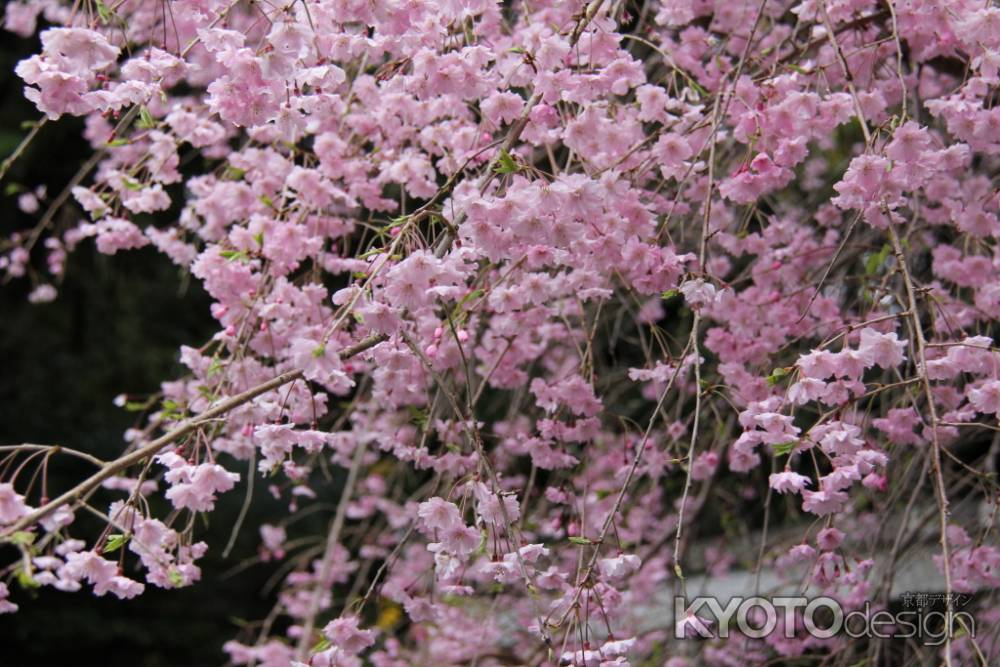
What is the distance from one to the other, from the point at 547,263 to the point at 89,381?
5079 mm

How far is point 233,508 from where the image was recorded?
708cm

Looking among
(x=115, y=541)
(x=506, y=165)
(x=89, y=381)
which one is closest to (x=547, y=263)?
(x=506, y=165)

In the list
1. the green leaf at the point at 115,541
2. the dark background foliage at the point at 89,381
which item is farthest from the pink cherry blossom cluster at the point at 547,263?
the dark background foliage at the point at 89,381

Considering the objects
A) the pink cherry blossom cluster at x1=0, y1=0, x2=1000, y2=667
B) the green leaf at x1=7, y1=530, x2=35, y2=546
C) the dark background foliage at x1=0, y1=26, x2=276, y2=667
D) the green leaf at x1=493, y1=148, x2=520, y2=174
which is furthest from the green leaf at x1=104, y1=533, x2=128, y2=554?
the dark background foliage at x1=0, y1=26, x2=276, y2=667

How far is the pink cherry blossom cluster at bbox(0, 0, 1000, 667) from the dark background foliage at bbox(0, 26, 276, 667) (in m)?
2.82

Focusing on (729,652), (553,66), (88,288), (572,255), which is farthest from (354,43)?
A: (88,288)

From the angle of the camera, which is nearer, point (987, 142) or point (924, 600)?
point (987, 142)

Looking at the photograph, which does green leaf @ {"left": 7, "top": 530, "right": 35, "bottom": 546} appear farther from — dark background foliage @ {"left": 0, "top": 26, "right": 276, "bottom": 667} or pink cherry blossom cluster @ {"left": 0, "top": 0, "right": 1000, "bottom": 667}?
dark background foliage @ {"left": 0, "top": 26, "right": 276, "bottom": 667}

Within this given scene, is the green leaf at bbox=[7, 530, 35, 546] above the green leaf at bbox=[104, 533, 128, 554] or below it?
above

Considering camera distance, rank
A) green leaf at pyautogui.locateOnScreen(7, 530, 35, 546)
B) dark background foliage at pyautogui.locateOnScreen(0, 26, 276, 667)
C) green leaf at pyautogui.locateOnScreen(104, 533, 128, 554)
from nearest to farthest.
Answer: green leaf at pyautogui.locateOnScreen(7, 530, 35, 546) < green leaf at pyautogui.locateOnScreen(104, 533, 128, 554) < dark background foliage at pyautogui.locateOnScreen(0, 26, 276, 667)

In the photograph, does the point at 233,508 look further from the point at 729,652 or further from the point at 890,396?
the point at 890,396

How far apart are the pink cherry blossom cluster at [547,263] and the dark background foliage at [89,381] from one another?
2823mm

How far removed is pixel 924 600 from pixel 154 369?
5140 mm

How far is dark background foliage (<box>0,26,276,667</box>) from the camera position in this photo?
214 inches
